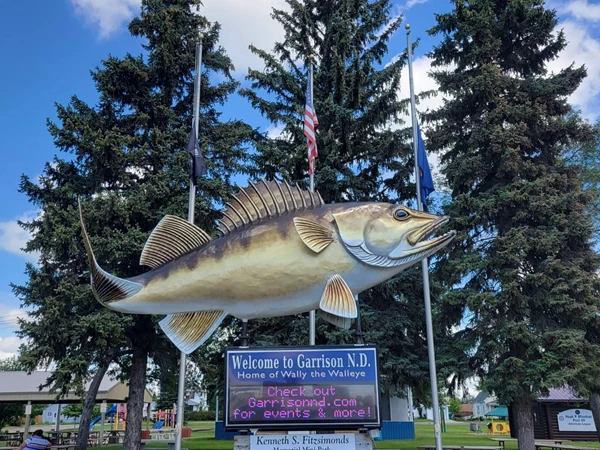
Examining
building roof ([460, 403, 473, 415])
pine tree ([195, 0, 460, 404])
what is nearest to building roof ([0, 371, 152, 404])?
pine tree ([195, 0, 460, 404])

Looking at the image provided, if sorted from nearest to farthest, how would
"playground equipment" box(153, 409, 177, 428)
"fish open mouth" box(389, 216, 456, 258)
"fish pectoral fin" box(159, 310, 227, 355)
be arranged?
"fish open mouth" box(389, 216, 456, 258)
"fish pectoral fin" box(159, 310, 227, 355)
"playground equipment" box(153, 409, 177, 428)

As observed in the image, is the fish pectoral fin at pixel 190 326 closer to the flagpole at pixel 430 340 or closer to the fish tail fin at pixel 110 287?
the fish tail fin at pixel 110 287

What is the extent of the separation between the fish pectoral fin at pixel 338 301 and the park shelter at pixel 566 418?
2043 cm

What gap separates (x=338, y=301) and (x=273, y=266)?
1.07 metres

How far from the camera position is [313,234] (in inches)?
283

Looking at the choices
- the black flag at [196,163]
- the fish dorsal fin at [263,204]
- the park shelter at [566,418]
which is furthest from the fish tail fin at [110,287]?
the park shelter at [566,418]

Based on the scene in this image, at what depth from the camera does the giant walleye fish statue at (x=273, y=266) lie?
7230 millimetres

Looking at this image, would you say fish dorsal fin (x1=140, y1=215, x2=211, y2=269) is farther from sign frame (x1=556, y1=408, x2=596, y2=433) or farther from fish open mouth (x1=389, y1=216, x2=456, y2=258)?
sign frame (x1=556, y1=408, x2=596, y2=433)

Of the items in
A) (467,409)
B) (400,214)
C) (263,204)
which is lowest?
(467,409)

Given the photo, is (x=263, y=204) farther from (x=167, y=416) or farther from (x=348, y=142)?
(x=167, y=416)

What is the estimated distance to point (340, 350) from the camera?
742 centimetres

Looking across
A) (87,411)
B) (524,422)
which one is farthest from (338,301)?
(87,411)

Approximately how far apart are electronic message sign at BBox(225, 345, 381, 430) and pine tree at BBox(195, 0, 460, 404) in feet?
26.2

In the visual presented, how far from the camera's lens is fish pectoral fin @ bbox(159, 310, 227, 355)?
756cm
